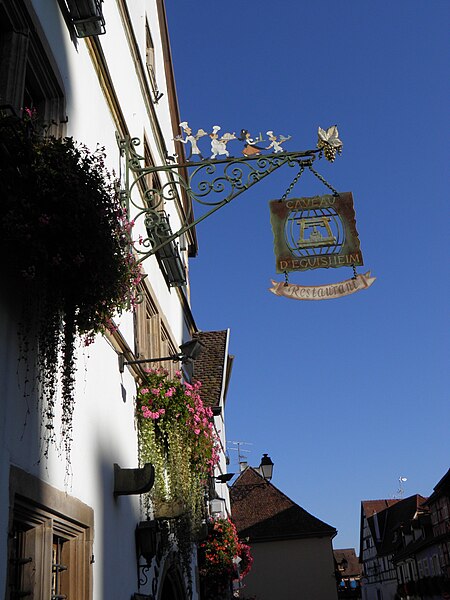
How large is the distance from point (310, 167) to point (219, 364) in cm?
1427

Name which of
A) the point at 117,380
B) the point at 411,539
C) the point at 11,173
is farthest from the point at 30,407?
the point at 411,539

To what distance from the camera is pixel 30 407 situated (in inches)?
175

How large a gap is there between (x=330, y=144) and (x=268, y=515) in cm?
3234

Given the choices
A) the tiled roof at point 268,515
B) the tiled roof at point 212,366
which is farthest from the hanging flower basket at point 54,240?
the tiled roof at point 268,515

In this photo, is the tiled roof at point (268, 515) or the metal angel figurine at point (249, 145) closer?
the metal angel figurine at point (249, 145)

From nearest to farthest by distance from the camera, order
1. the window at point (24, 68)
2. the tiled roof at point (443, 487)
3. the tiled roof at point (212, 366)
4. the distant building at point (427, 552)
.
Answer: the window at point (24, 68) < the tiled roof at point (212, 366) < the tiled roof at point (443, 487) < the distant building at point (427, 552)

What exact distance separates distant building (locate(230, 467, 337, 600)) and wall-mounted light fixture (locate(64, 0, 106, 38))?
30.8 m

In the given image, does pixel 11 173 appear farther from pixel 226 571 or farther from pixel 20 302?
pixel 226 571

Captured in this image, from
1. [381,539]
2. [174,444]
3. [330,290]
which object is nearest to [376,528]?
[381,539]

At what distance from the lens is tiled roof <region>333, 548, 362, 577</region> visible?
91500 mm

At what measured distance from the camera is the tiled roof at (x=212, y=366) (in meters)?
20.3

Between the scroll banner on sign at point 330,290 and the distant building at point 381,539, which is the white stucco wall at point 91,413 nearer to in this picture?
the scroll banner on sign at point 330,290

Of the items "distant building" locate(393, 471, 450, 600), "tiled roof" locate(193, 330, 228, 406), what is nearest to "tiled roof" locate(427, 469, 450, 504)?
"distant building" locate(393, 471, 450, 600)

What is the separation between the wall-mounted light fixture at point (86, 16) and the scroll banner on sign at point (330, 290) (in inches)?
111
